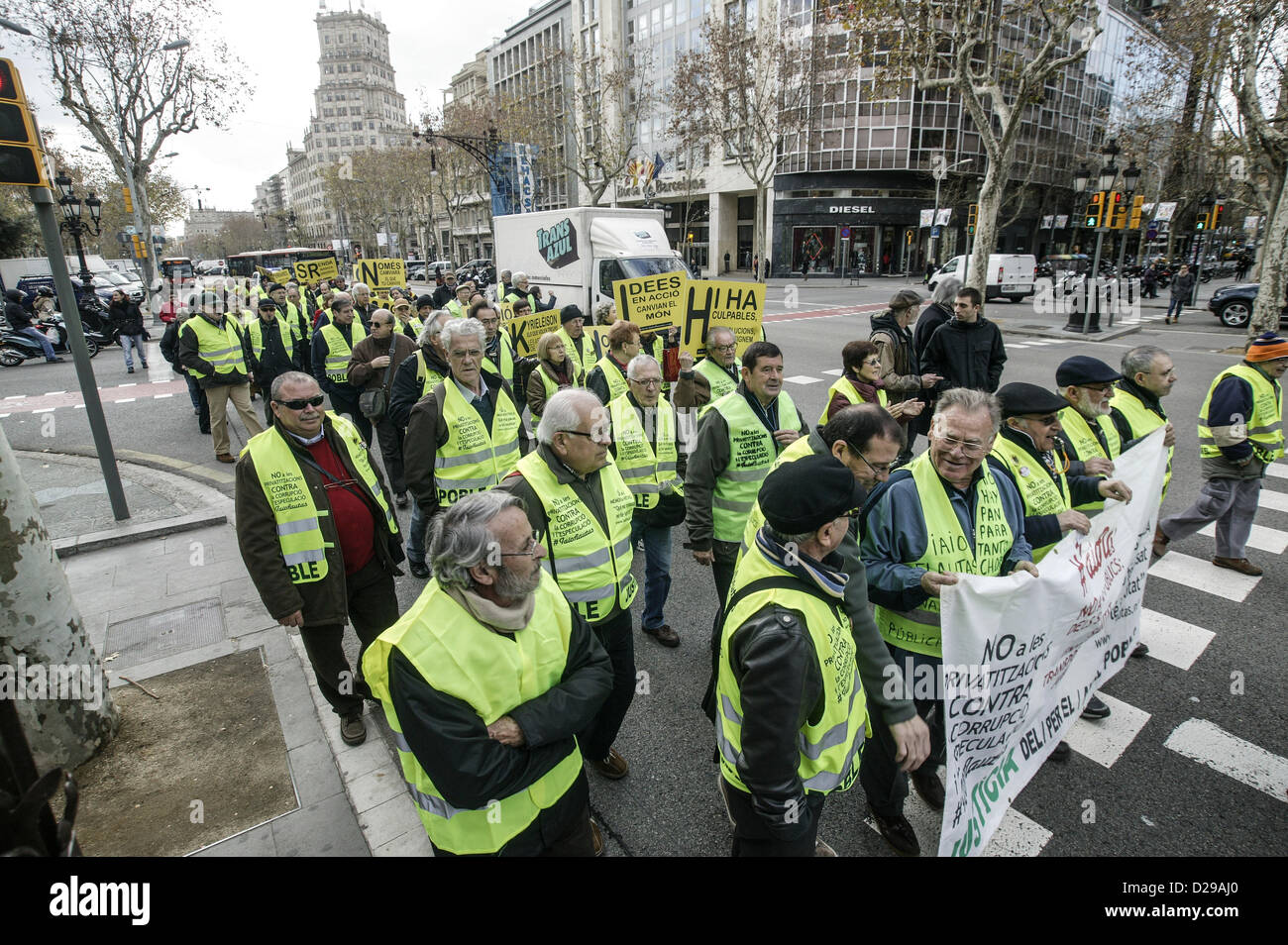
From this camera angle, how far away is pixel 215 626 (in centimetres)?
484

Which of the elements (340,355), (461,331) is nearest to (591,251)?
(340,355)

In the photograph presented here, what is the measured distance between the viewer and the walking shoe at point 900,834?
2912 millimetres

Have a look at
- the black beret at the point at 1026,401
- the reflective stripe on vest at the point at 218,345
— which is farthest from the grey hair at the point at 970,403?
the reflective stripe on vest at the point at 218,345

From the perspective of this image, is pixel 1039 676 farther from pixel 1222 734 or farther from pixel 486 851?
pixel 486 851

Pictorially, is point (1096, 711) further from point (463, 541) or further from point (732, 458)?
point (463, 541)

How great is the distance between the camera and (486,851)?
2.04m

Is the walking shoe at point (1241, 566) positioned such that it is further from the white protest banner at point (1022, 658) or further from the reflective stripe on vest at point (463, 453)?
the reflective stripe on vest at point (463, 453)

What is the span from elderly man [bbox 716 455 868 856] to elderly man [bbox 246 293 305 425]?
9.17 meters

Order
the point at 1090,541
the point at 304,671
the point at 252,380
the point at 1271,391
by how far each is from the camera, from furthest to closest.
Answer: the point at 252,380 → the point at 1271,391 → the point at 304,671 → the point at 1090,541

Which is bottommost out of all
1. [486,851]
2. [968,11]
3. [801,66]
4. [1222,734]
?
[1222,734]

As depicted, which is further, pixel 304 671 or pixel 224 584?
pixel 224 584

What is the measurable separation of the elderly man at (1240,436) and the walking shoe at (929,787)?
353cm

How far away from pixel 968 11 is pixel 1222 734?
52.9 feet
